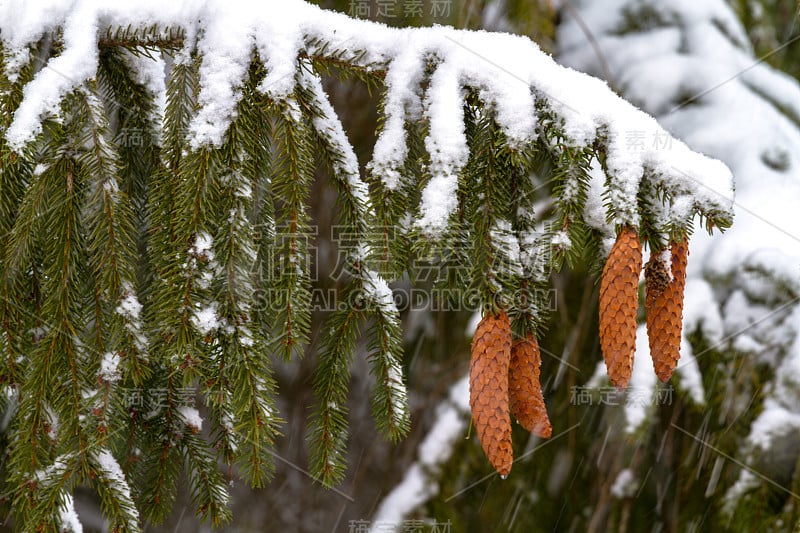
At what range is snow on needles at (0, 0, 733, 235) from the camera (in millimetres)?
1015

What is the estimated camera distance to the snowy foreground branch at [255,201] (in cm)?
104

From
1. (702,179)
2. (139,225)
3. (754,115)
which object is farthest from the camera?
(754,115)

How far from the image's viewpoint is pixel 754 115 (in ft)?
7.40

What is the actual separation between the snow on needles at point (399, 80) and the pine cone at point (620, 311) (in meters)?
0.07

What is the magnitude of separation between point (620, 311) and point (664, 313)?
4.0 inches

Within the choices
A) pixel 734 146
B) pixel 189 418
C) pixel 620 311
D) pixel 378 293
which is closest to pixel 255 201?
pixel 378 293

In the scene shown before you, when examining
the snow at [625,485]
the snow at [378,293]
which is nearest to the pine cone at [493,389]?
the snow at [378,293]

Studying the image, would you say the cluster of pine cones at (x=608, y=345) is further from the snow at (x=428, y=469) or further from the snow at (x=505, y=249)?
the snow at (x=428, y=469)

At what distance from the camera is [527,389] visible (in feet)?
3.44

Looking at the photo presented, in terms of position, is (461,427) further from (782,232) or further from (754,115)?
(754,115)

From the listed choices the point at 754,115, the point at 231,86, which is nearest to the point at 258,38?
the point at 231,86

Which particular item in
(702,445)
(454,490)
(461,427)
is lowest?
(454,490)

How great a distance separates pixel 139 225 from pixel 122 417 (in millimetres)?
385

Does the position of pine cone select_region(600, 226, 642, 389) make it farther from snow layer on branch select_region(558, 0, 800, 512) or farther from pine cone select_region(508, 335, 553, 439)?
snow layer on branch select_region(558, 0, 800, 512)
